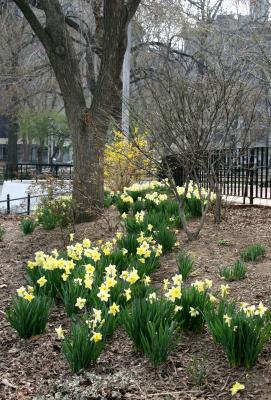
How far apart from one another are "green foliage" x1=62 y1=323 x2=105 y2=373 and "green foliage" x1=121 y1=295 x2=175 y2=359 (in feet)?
0.87

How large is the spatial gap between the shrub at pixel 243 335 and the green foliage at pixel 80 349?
0.74 meters

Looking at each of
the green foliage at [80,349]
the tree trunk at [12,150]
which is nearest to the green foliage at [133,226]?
the green foliage at [80,349]

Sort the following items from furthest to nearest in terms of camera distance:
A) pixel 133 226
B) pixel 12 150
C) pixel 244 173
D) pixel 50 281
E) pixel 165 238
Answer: pixel 12 150, pixel 244 173, pixel 133 226, pixel 165 238, pixel 50 281

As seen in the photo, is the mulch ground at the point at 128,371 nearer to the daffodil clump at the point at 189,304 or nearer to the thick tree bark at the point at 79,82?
the daffodil clump at the point at 189,304

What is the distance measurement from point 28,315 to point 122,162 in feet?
28.6

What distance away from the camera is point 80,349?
315 cm

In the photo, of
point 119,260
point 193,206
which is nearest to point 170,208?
point 193,206

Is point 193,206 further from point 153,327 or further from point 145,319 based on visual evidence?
point 153,327

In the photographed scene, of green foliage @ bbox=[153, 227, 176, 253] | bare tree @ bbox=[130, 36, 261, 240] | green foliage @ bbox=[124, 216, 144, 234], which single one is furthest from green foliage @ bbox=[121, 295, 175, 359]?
bare tree @ bbox=[130, 36, 261, 240]

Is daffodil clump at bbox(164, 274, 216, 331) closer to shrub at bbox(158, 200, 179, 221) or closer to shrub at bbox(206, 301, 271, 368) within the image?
shrub at bbox(206, 301, 271, 368)

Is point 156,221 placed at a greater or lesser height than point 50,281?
greater

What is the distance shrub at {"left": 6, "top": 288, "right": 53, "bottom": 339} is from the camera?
3723 mm

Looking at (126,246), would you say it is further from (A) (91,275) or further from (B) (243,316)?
(B) (243,316)

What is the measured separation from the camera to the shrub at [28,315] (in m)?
3.72
